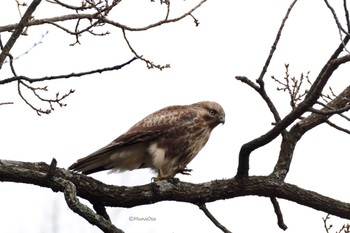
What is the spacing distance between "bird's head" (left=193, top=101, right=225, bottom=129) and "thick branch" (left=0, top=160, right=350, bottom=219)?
269 centimetres

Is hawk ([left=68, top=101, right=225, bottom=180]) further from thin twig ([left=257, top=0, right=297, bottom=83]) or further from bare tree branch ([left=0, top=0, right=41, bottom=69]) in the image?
thin twig ([left=257, top=0, right=297, bottom=83])

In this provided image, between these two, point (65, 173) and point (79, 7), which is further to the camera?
point (79, 7)

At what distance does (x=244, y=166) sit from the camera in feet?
15.8

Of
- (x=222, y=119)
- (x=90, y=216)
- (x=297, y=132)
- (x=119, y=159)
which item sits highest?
(x=222, y=119)

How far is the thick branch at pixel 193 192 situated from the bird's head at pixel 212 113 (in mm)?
2694

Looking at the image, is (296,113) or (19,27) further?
(19,27)

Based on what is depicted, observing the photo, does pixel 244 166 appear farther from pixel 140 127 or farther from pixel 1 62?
pixel 140 127

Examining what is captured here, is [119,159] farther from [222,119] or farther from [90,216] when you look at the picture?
[90,216]

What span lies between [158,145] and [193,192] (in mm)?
2202

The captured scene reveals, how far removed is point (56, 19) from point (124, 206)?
171cm

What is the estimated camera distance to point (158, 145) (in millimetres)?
7207

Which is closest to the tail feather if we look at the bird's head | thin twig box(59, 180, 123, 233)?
the bird's head

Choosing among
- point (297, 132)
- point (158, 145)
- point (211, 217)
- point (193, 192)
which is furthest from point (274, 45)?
point (158, 145)

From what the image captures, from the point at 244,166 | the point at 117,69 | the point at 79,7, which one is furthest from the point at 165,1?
the point at 244,166
